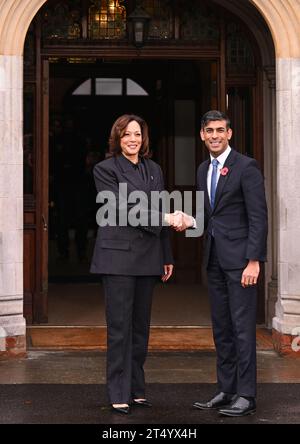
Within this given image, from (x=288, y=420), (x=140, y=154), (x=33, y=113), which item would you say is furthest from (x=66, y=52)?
(x=288, y=420)

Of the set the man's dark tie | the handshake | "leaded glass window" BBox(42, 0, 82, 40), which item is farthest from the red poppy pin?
"leaded glass window" BBox(42, 0, 82, 40)

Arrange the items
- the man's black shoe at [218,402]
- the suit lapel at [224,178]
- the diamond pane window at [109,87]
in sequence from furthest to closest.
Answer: the diamond pane window at [109,87] → the man's black shoe at [218,402] → the suit lapel at [224,178]

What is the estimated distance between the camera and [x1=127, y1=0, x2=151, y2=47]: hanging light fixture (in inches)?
401

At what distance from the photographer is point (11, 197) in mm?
8938

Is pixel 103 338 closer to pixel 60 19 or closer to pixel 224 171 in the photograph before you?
pixel 60 19

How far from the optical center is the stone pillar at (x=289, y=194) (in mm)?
8984

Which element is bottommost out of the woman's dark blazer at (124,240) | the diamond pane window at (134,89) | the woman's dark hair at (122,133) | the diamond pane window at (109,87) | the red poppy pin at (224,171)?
the woman's dark blazer at (124,240)

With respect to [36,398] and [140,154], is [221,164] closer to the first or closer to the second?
[140,154]

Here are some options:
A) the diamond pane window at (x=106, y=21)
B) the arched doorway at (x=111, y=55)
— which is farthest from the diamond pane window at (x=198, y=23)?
the diamond pane window at (x=106, y=21)

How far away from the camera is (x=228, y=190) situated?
6.62m

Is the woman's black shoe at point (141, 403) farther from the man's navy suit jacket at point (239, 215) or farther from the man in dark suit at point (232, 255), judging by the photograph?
the man's navy suit jacket at point (239, 215)

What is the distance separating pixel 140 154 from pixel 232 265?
1.01 m

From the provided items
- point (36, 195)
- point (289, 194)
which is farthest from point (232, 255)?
point (36, 195)

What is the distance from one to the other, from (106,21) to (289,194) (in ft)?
9.87
